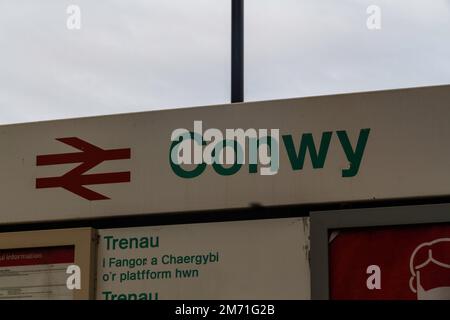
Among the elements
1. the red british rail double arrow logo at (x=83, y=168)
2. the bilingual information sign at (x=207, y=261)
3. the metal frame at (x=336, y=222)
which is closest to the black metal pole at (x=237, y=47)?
the red british rail double arrow logo at (x=83, y=168)

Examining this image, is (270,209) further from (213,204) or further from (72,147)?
(72,147)

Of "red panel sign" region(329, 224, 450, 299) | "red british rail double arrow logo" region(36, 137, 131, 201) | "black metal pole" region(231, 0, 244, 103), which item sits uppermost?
"black metal pole" region(231, 0, 244, 103)

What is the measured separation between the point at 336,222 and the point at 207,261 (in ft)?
2.14

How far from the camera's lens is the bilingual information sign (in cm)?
469

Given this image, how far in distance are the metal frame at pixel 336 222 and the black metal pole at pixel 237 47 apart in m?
0.97

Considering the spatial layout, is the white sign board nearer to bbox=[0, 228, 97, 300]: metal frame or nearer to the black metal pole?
bbox=[0, 228, 97, 300]: metal frame

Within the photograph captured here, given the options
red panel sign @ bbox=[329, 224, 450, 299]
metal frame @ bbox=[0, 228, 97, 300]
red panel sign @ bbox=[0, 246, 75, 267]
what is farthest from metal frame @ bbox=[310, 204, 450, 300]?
red panel sign @ bbox=[0, 246, 75, 267]

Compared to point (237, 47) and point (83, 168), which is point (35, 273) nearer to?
point (83, 168)

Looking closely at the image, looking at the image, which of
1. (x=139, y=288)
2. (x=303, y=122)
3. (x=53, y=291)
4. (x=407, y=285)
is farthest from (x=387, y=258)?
(x=53, y=291)

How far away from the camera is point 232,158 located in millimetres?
4895

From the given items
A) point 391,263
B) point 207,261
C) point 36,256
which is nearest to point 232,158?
point 207,261

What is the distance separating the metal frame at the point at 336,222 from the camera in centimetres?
453

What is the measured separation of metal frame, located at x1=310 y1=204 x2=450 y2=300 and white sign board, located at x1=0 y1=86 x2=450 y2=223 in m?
0.10

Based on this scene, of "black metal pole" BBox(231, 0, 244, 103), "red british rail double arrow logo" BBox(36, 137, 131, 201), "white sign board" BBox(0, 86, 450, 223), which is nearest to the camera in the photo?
"white sign board" BBox(0, 86, 450, 223)
